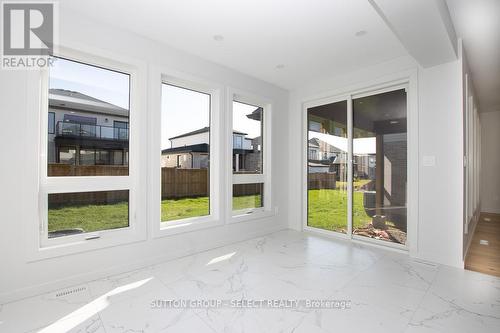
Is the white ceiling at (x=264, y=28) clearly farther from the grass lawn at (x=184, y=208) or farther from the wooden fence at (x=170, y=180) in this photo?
the grass lawn at (x=184, y=208)

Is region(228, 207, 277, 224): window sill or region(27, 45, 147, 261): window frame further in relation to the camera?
region(228, 207, 277, 224): window sill

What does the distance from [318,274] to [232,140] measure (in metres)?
2.27

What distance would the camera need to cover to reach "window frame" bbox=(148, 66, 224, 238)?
10.1 feet

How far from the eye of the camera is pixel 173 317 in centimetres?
197

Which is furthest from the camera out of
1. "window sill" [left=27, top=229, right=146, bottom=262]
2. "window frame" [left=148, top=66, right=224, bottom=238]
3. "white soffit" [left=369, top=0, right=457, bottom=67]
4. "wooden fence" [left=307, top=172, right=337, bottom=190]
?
"wooden fence" [left=307, top=172, right=337, bottom=190]

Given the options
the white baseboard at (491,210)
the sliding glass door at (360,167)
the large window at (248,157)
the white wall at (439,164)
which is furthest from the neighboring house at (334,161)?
the white baseboard at (491,210)

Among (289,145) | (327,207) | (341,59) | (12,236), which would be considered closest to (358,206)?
(327,207)

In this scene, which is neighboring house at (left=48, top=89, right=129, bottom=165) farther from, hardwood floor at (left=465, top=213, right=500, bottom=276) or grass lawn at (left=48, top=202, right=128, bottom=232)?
hardwood floor at (left=465, top=213, right=500, bottom=276)

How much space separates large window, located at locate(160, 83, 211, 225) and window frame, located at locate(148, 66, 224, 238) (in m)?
0.06

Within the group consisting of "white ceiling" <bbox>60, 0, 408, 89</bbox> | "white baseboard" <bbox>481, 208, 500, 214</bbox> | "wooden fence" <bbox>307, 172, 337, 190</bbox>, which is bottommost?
"white baseboard" <bbox>481, 208, 500, 214</bbox>

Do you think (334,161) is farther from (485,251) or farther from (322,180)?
(485,251)

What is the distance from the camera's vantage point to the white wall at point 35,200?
218 centimetres

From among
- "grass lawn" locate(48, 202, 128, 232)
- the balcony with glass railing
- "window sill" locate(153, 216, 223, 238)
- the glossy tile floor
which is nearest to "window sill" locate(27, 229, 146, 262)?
"grass lawn" locate(48, 202, 128, 232)

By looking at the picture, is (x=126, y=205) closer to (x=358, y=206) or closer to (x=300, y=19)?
(x=300, y=19)
